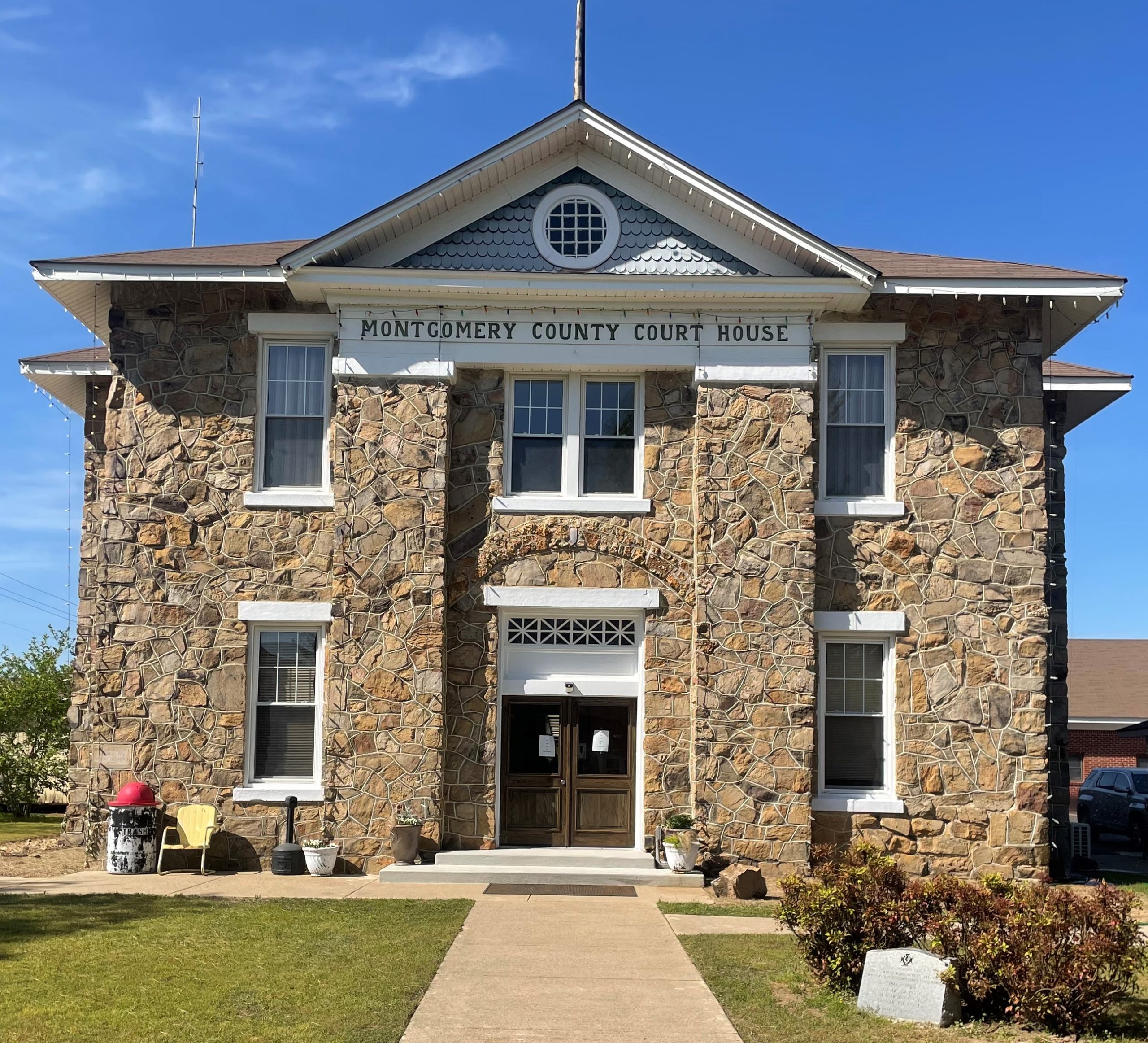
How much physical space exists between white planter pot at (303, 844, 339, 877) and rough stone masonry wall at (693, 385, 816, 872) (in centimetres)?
440

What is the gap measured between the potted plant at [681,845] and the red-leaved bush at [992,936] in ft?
18.3

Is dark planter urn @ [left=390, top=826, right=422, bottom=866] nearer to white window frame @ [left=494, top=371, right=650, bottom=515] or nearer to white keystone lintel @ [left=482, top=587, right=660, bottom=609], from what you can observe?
white keystone lintel @ [left=482, top=587, right=660, bottom=609]

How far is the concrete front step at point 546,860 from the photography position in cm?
1502

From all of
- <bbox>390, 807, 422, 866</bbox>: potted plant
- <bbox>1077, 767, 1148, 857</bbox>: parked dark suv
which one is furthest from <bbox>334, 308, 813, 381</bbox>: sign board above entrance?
<bbox>1077, 767, 1148, 857</bbox>: parked dark suv

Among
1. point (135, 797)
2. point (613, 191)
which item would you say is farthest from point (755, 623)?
point (135, 797)

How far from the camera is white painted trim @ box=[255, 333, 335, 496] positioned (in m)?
16.3

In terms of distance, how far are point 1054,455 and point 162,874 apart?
13.1 m

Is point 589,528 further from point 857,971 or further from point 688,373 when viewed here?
point 857,971

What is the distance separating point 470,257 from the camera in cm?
1609

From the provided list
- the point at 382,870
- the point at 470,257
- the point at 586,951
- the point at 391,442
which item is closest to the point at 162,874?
the point at 382,870

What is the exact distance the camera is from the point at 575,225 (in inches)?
635

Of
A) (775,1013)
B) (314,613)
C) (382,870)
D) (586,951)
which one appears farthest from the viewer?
(314,613)

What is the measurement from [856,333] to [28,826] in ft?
52.2

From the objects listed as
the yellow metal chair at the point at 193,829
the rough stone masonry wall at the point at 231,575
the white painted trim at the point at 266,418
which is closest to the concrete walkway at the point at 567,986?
the rough stone masonry wall at the point at 231,575
